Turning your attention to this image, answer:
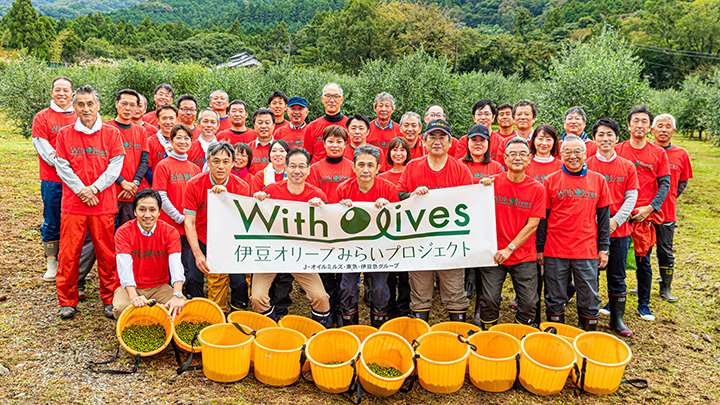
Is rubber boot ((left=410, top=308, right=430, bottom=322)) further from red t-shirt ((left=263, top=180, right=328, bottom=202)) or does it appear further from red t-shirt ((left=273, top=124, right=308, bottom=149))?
red t-shirt ((left=273, top=124, right=308, bottom=149))

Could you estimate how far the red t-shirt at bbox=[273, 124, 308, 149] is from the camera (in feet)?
23.5

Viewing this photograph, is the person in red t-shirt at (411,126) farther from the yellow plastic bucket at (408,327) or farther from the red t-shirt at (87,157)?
the red t-shirt at (87,157)

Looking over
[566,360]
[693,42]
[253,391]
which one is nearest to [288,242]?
[253,391]

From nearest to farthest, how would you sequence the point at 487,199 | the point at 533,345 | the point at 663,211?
the point at 533,345 < the point at 487,199 < the point at 663,211

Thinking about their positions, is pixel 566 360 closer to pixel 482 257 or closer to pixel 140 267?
pixel 482 257

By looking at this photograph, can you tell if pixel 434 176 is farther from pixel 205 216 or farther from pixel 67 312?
pixel 67 312

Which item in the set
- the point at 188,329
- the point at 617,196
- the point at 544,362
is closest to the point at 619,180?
the point at 617,196

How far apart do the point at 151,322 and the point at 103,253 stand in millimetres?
1233

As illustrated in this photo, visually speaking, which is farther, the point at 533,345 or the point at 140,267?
the point at 140,267

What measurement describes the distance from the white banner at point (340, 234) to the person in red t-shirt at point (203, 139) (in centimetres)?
157

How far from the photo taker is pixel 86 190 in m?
4.93

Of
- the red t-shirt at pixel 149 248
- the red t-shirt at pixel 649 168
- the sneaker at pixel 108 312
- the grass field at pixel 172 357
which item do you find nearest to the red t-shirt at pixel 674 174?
the red t-shirt at pixel 649 168

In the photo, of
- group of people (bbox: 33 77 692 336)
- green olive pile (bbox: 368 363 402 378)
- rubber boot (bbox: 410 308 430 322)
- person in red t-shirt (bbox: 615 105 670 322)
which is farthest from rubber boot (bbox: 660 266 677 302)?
green olive pile (bbox: 368 363 402 378)

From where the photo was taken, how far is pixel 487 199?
4.82 m
